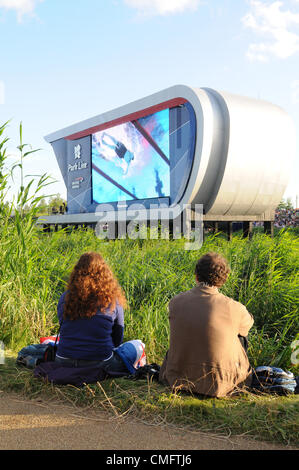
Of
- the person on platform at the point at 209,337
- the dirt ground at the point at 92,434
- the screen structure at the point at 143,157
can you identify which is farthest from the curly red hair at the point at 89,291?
the screen structure at the point at 143,157

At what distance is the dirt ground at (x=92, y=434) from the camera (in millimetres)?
2586

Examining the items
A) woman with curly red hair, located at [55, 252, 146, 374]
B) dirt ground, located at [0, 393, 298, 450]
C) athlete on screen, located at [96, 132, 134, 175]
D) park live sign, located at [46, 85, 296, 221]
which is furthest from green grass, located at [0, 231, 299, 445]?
athlete on screen, located at [96, 132, 134, 175]

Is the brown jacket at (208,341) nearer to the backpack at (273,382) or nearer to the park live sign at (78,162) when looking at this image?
the backpack at (273,382)

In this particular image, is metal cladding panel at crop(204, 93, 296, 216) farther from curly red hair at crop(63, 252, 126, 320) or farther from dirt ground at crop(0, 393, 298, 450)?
dirt ground at crop(0, 393, 298, 450)

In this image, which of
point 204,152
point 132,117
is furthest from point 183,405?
point 132,117

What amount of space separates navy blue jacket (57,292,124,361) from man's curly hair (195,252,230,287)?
79 cm

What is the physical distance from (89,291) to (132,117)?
18.3 m

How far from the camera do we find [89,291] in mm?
3455

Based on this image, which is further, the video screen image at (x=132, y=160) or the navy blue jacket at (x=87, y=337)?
the video screen image at (x=132, y=160)

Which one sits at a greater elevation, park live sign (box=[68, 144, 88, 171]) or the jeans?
park live sign (box=[68, 144, 88, 171])

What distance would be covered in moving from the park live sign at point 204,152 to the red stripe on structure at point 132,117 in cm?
5

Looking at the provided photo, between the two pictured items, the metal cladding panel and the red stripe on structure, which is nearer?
the metal cladding panel

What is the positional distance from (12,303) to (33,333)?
396 mm

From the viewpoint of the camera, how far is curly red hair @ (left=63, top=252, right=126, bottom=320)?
3.45 metres
